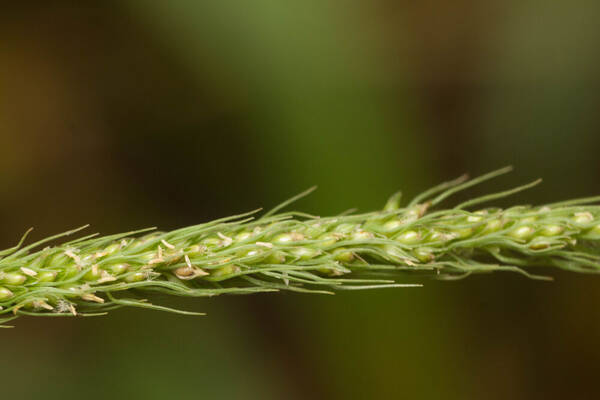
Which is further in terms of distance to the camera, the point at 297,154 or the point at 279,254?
the point at 297,154

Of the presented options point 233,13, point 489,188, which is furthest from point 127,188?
point 489,188

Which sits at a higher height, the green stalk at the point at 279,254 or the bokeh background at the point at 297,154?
the bokeh background at the point at 297,154

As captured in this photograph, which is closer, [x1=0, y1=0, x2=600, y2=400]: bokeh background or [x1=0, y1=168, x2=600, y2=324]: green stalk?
[x1=0, y1=168, x2=600, y2=324]: green stalk

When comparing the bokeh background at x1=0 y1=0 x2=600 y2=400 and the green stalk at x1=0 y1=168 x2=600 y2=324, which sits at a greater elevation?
the bokeh background at x1=0 y1=0 x2=600 y2=400

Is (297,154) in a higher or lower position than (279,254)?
higher

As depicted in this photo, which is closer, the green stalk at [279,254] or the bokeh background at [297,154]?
the green stalk at [279,254]
